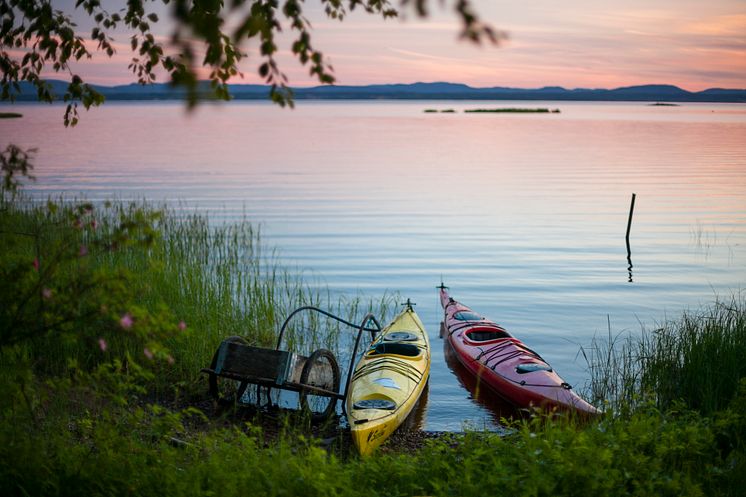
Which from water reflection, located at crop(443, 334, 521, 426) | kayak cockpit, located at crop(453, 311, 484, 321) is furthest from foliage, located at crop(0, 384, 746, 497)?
kayak cockpit, located at crop(453, 311, 484, 321)

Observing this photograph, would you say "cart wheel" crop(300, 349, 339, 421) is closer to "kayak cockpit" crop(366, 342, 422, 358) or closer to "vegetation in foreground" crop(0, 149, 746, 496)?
"kayak cockpit" crop(366, 342, 422, 358)

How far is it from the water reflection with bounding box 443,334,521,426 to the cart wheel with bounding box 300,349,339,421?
2.46m

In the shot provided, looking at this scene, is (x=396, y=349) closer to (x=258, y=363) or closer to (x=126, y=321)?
(x=258, y=363)

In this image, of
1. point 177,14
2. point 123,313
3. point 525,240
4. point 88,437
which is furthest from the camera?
point 525,240

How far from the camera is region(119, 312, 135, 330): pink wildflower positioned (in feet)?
16.4

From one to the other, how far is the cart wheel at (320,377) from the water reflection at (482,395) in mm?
2464

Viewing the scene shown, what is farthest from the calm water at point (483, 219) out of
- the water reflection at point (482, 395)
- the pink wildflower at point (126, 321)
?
the pink wildflower at point (126, 321)

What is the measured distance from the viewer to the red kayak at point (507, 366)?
33.8 feet

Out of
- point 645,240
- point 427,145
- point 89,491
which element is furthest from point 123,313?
point 427,145

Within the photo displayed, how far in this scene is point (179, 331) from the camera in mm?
5605

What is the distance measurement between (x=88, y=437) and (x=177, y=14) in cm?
539

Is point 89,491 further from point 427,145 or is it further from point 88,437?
point 427,145

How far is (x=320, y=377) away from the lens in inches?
382

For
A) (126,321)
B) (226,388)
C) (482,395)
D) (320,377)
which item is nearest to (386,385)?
(320,377)
